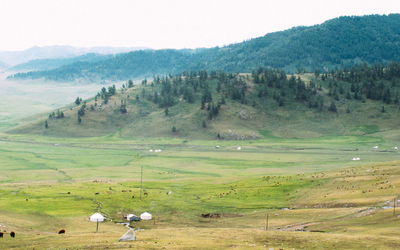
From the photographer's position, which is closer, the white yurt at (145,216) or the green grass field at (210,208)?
the green grass field at (210,208)

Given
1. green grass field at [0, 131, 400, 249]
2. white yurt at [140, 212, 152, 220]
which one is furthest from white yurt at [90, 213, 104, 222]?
white yurt at [140, 212, 152, 220]

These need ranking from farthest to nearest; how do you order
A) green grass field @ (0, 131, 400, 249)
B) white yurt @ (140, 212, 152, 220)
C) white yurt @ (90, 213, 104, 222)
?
white yurt @ (140, 212, 152, 220) → white yurt @ (90, 213, 104, 222) → green grass field @ (0, 131, 400, 249)

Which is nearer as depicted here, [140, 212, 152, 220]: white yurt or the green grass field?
the green grass field

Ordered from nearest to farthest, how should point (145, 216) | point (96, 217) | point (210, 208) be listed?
point (96, 217), point (145, 216), point (210, 208)

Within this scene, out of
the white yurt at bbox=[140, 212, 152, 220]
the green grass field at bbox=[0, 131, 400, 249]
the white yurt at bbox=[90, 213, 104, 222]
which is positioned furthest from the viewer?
the white yurt at bbox=[140, 212, 152, 220]

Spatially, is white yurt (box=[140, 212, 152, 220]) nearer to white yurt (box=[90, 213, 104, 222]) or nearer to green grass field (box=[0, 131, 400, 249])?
green grass field (box=[0, 131, 400, 249])

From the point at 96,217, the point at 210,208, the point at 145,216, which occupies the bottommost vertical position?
the point at 210,208

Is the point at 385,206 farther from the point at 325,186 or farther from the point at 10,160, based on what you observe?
the point at 10,160

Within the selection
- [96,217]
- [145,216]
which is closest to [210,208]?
[145,216]

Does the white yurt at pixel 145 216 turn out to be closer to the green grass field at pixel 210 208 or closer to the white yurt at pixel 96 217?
the green grass field at pixel 210 208

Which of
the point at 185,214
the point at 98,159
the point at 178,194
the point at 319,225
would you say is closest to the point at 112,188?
the point at 178,194

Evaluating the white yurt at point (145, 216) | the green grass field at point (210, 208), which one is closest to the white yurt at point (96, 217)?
the green grass field at point (210, 208)

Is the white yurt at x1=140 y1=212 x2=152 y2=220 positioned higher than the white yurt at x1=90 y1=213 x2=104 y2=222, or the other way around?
the white yurt at x1=90 y1=213 x2=104 y2=222

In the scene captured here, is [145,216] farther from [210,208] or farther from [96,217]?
[210,208]
